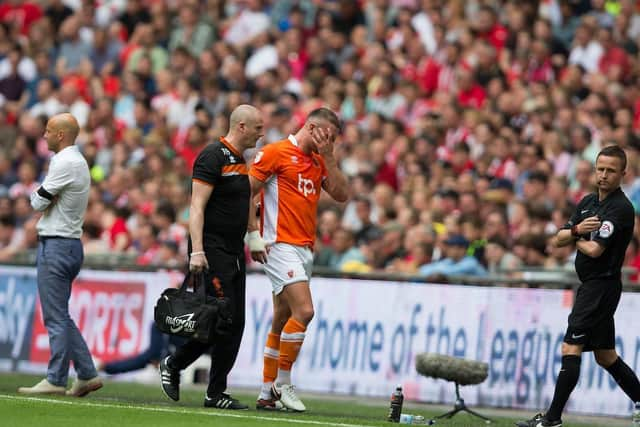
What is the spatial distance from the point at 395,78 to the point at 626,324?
8618 millimetres

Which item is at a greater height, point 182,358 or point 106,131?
point 106,131

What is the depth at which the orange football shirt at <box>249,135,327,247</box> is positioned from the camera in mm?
13664

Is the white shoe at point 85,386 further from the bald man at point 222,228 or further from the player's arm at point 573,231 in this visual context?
the player's arm at point 573,231

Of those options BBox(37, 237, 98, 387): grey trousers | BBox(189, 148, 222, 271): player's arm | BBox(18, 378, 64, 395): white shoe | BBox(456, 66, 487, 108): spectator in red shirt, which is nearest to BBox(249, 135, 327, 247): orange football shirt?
BBox(189, 148, 222, 271): player's arm

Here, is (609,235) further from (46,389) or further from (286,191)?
(46,389)

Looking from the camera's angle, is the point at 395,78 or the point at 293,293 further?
the point at 395,78

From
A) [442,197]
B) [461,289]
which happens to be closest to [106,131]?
[442,197]

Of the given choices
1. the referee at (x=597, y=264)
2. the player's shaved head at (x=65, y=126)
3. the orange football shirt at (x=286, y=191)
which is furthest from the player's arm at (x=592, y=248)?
the player's shaved head at (x=65, y=126)

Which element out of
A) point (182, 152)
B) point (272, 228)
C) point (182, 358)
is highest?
point (182, 152)

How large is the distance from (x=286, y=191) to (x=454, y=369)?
2.22 m

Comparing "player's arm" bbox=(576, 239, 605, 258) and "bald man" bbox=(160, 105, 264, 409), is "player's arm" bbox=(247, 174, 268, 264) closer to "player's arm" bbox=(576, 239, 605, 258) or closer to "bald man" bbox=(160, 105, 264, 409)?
"bald man" bbox=(160, 105, 264, 409)

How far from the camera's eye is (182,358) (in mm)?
13172

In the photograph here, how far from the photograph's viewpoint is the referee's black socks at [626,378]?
12586 mm

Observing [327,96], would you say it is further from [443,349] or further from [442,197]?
[443,349]
